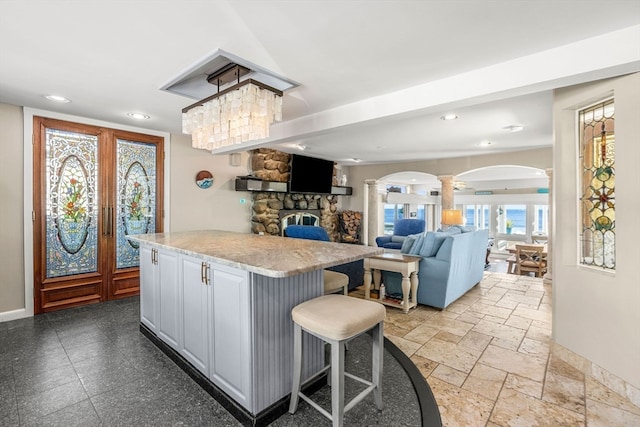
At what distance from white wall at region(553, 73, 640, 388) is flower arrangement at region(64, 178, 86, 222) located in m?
4.92

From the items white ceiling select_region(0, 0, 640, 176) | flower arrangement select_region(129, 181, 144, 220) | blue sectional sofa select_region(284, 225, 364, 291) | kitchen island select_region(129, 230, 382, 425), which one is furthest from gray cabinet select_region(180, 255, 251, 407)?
flower arrangement select_region(129, 181, 144, 220)

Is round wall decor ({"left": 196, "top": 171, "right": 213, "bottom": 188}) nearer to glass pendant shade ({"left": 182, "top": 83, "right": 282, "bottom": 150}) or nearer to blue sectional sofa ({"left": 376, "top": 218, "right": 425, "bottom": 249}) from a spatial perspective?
glass pendant shade ({"left": 182, "top": 83, "right": 282, "bottom": 150})

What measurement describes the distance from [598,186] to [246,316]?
270 cm

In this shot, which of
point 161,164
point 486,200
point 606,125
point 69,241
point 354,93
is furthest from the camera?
point 486,200

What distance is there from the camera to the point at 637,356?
1894 millimetres

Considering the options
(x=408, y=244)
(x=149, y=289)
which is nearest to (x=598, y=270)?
(x=408, y=244)

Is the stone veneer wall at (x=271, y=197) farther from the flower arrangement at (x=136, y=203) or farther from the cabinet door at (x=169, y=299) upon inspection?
the cabinet door at (x=169, y=299)

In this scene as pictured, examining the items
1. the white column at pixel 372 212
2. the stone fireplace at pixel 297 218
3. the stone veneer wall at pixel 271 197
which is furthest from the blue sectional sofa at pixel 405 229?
the stone veneer wall at pixel 271 197

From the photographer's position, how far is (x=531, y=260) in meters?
6.52

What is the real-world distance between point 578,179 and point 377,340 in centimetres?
209

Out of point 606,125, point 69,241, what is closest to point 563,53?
point 606,125

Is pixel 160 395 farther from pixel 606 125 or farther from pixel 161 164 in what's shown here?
pixel 606 125

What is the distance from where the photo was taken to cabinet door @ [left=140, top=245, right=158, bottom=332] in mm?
2607

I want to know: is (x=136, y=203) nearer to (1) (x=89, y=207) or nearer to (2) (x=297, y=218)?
(1) (x=89, y=207)
